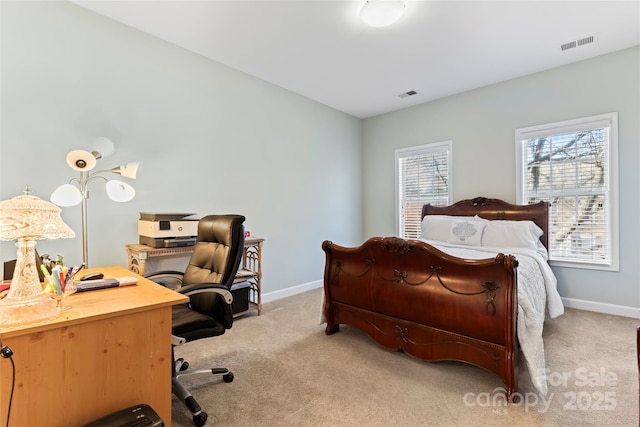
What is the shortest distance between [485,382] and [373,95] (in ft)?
12.0

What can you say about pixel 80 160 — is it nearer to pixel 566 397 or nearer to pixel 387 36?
pixel 387 36

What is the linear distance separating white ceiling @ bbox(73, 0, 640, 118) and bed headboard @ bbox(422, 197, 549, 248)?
1569 mm

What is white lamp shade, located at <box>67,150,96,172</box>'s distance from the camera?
211cm

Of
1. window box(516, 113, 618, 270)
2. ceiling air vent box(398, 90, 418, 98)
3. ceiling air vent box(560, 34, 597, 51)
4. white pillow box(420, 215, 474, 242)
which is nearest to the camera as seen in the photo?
ceiling air vent box(560, 34, 597, 51)

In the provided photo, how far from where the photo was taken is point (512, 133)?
153 inches

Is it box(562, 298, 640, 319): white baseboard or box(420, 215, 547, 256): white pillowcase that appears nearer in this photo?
box(562, 298, 640, 319): white baseboard

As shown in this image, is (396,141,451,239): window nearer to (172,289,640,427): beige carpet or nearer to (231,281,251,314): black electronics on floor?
(172,289,640,427): beige carpet

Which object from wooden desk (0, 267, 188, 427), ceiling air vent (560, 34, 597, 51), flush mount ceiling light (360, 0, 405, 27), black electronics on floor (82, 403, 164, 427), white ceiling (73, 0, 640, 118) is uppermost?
white ceiling (73, 0, 640, 118)

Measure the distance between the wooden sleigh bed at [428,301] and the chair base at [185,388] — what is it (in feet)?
3.47

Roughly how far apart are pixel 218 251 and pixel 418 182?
3.68 metres

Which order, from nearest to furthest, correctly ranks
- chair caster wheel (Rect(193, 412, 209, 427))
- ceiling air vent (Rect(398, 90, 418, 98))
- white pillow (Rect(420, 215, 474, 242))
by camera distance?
chair caster wheel (Rect(193, 412, 209, 427)) < white pillow (Rect(420, 215, 474, 242)) < ceiling air vent (Rect(398, 90, 418, 98))

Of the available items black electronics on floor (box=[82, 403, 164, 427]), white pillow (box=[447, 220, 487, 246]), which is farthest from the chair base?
white pillow (box=[447, 220, 487, 246])

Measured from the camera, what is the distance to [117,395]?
4.19ft

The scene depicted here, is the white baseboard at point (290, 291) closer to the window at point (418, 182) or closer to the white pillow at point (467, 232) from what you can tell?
the window at point (418, 182)
